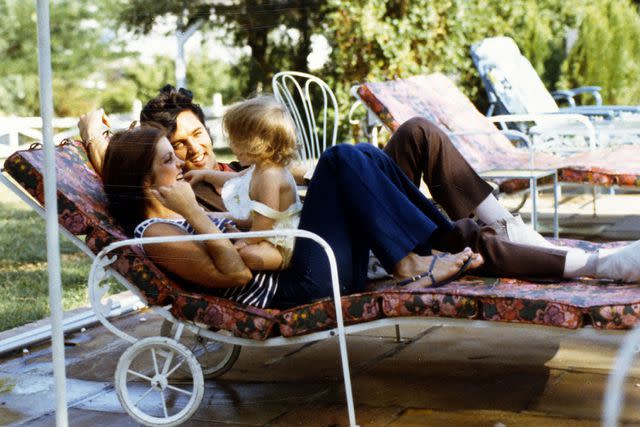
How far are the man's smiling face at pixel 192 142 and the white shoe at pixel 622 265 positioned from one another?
4.15ft

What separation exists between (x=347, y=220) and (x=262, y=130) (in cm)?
33

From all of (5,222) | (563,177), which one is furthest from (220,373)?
(5,222)

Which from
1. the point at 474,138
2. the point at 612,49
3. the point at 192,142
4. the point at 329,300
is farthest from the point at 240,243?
the point at 612,49

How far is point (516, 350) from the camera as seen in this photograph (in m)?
3.23

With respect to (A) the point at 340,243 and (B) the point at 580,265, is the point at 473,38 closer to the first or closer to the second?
(B) the point at 580,265

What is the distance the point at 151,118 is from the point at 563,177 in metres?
2.25

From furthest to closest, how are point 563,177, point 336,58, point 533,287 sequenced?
point 336,58 → point 563,177 → point 533,287

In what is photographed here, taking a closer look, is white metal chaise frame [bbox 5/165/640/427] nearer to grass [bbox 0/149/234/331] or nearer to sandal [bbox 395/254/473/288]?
sandal [bbox 395/254/473/288]

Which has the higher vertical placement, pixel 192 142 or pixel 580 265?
pixel 192 142

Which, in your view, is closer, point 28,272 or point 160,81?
point 160,81

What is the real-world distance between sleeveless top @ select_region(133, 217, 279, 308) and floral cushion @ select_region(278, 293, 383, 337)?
12 cm

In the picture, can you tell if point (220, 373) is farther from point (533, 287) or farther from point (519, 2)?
point (519, 2)

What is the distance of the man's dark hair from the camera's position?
308cm

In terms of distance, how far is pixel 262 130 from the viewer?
2703 millimetres
